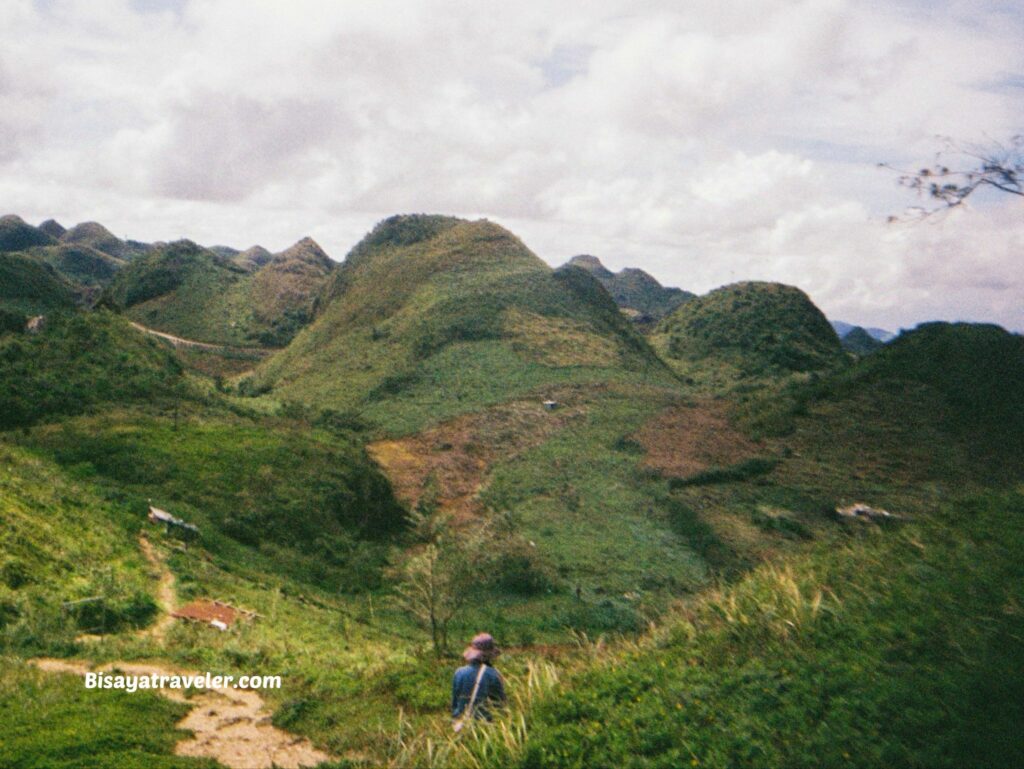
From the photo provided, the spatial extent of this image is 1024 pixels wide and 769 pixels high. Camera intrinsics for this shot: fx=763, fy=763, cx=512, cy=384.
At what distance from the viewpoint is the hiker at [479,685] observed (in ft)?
26.5

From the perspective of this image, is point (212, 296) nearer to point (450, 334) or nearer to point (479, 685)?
point (450, 334)

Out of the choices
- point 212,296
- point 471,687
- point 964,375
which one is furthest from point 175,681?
point 212,296

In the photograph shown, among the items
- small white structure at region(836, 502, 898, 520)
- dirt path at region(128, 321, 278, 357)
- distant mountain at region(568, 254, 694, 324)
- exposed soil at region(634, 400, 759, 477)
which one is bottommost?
small white structure at region(836, 502, 898, 520)

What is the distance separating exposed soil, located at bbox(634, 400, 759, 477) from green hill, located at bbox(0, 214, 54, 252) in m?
146

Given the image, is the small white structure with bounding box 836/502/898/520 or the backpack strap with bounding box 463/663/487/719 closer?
the backpack strap with bounding box 463/663/487/719

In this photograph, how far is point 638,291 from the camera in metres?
154

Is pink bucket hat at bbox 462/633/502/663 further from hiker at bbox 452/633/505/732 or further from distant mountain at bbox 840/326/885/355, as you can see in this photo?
distant mountain at bbox 840/326/885/355

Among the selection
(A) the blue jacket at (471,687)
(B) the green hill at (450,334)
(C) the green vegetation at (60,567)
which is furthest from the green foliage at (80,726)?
(B) the green hill at (450,334)

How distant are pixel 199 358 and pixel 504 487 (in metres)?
45.0

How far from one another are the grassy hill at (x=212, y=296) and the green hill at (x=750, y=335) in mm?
39498

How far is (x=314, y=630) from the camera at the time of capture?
16.3m

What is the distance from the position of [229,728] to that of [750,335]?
69731mm

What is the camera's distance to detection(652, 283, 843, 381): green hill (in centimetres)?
6906

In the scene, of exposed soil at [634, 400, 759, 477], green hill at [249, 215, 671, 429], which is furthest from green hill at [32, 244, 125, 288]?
exposed soil at [634, 400, 759, 477]
